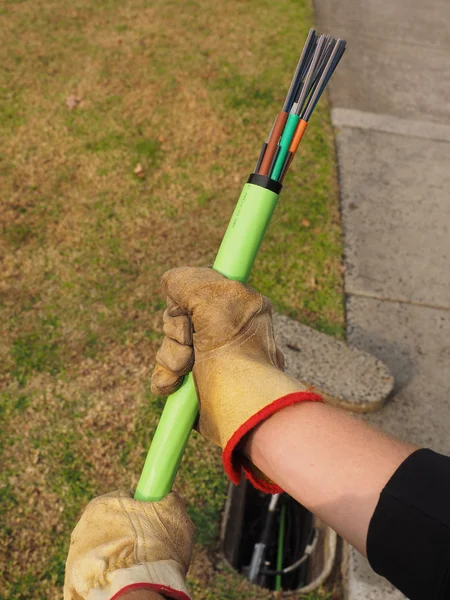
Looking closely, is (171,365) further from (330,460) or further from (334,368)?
(334,368)

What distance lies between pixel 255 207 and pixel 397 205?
10.3 feet

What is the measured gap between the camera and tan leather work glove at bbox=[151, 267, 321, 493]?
1.67 meters

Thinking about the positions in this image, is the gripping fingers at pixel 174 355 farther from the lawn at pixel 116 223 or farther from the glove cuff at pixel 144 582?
the lawn at pixel 116 223

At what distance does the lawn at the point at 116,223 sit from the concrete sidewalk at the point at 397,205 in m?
0.24

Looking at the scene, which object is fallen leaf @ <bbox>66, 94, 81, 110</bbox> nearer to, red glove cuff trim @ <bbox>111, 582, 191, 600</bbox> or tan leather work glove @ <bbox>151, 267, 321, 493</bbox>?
tan leather work glove @ <bbox>151, 267, 321, 493</bbox>

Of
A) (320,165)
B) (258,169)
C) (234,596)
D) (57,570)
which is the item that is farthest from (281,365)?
(320,165)

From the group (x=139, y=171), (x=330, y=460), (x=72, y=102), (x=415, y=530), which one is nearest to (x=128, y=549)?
(x=330, y=460)

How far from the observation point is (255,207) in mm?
1891

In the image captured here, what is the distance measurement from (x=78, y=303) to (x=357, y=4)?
6.37 m

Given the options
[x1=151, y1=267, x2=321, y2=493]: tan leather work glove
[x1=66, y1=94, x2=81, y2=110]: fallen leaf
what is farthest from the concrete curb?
[x1=66, y1=94, x2=81, y2=110]: fallen leaf

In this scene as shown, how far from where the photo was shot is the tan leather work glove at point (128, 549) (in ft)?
5.27

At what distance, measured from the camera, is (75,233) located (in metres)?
4.07

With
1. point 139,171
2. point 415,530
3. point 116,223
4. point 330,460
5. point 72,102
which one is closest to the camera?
point 415,530

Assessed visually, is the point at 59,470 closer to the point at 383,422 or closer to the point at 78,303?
the point at 78,303
